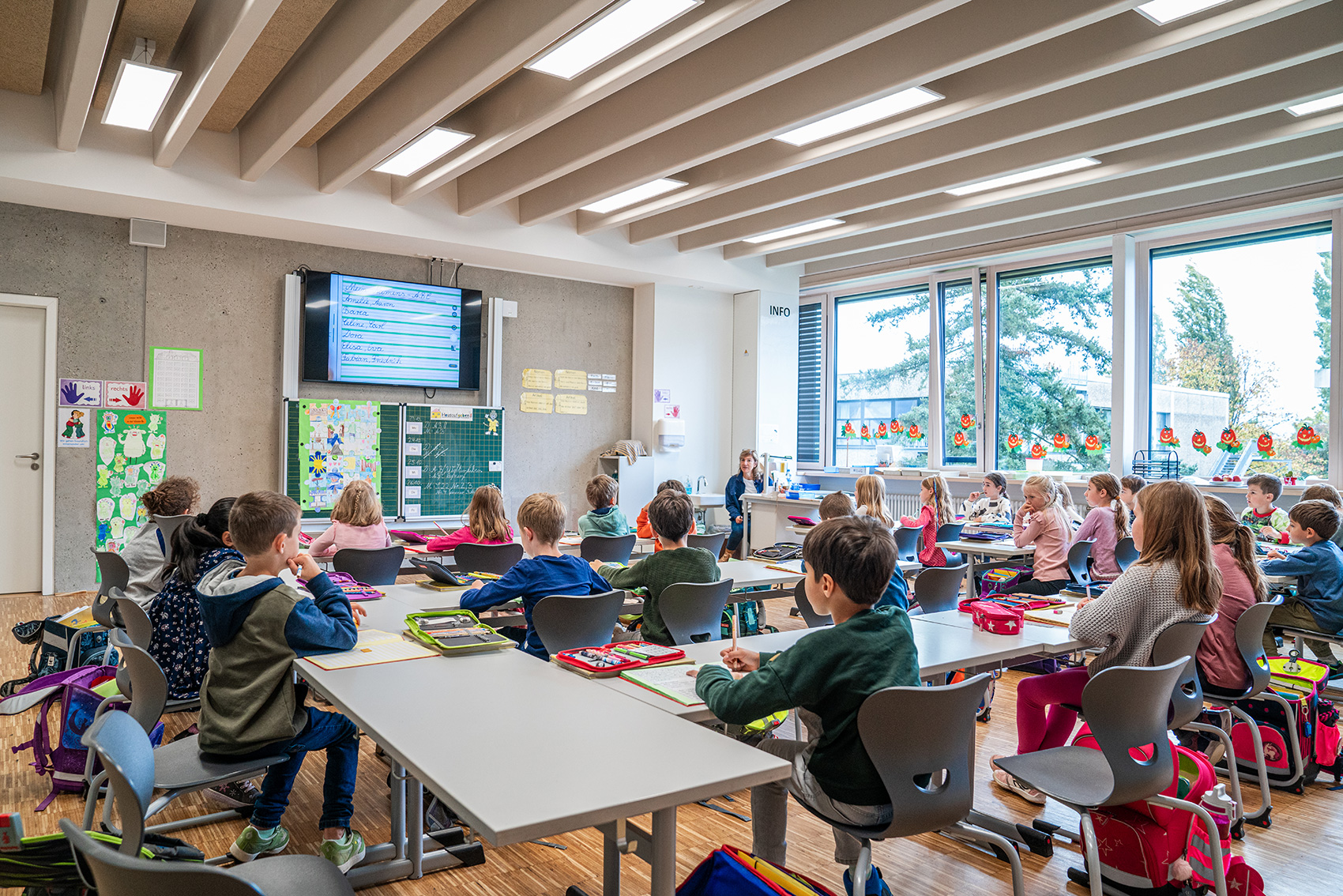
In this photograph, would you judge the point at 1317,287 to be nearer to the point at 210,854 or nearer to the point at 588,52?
the point at 588,52

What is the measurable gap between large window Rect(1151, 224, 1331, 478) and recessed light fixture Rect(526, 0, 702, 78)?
538 cm

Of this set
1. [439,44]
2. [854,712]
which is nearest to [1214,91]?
[439,44]

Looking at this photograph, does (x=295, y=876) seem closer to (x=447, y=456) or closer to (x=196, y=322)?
(x=196, y=322)

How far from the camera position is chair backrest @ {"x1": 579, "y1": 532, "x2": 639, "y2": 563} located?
14.4 ft

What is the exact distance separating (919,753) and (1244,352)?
6611 mm

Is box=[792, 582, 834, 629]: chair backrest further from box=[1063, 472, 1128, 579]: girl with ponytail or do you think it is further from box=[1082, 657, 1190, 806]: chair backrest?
box=[1063, 472, 1128, 579]: girl with ponytail

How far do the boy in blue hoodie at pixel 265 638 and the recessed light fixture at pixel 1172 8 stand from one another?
3805 millimetres

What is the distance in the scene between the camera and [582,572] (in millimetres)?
3041

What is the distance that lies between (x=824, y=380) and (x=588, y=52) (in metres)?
6.13

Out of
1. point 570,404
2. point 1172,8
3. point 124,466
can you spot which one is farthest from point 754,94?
point 124,466

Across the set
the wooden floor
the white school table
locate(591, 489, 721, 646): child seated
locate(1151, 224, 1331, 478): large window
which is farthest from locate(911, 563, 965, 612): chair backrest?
locate(1151, 224, 1331, 478): large window

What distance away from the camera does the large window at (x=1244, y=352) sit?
645cm

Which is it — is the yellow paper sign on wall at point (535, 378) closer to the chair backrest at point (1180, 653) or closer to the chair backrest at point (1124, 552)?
the chair backrest at point (1124, 552)

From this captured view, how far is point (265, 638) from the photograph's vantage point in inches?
86.1
